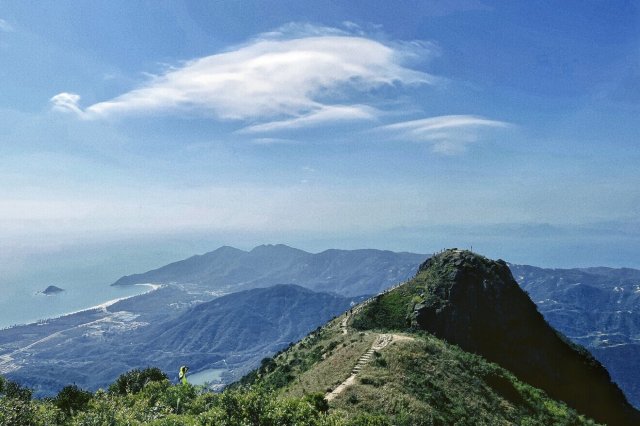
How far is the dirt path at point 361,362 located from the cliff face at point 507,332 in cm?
3101

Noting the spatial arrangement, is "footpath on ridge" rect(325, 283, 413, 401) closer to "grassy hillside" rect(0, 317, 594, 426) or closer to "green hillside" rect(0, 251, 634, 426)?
"green hillside" rect(0, 251, 634, 426)

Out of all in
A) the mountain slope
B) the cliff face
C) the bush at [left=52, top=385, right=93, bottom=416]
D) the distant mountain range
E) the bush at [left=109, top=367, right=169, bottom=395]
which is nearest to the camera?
the distant mountain range

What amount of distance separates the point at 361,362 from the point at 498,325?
6956cm

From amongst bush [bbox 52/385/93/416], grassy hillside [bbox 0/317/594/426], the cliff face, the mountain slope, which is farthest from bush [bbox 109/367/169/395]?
the cliff face

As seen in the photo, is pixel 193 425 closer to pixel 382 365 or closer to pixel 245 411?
pixel 245 411

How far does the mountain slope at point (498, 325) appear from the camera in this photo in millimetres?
119500

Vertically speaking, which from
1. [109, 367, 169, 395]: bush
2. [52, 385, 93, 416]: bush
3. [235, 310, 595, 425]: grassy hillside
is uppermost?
[235, 310, 595, 425]: grassy hillside

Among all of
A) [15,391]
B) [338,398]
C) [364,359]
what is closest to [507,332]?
[364,359]

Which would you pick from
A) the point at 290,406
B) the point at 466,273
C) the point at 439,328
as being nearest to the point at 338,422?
the point at 290,406

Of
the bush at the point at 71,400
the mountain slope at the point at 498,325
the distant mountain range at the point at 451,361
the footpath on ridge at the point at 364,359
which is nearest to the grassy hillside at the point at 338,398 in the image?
the bush at the point at 71,400

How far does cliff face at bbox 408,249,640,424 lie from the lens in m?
120

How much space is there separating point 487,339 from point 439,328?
1693cm

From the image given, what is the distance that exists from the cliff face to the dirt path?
31012mm

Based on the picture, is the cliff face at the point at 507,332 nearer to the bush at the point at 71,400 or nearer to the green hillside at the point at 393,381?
the green hillside at the point at 393,381
